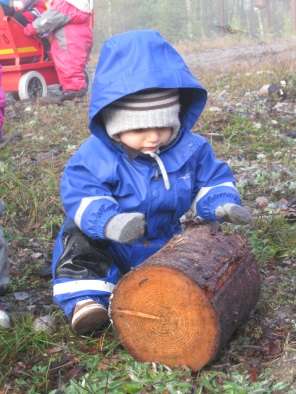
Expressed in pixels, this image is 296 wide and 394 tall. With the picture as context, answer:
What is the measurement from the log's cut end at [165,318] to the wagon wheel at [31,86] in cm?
691

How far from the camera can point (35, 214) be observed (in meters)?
4.55

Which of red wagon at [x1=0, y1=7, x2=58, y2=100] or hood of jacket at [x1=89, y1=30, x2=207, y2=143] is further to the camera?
red wagon at [x1=0, y1=7, x2=58, y2=100]

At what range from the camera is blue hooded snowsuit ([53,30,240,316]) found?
116 inches

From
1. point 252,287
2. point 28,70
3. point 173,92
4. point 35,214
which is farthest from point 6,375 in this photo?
point 28,70

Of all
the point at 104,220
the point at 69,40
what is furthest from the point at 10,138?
the point at 104,220

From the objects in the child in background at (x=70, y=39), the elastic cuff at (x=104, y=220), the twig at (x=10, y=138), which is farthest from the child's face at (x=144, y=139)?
the child in background at (x=70, y=39)

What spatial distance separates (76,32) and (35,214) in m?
5.36

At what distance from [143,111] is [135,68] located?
0.21 m

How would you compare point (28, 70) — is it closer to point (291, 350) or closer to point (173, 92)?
point (173, 92)

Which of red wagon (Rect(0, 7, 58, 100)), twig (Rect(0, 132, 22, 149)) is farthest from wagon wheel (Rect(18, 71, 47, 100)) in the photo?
twig (Rect(0, 132, 22, 149))

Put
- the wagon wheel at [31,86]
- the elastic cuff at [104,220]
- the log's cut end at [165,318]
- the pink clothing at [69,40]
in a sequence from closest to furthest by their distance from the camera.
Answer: the log's cut end at [165,318] < the elastic cuff at [104,220] < the pink clothing at [69,40] < the wagon wheel at [31,86]

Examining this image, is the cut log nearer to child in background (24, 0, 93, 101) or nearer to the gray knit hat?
the gray knit hat

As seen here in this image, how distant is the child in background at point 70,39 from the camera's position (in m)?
8.96

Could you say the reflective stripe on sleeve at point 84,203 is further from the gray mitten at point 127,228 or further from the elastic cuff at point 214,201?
the elastic cuff at point 214,201
